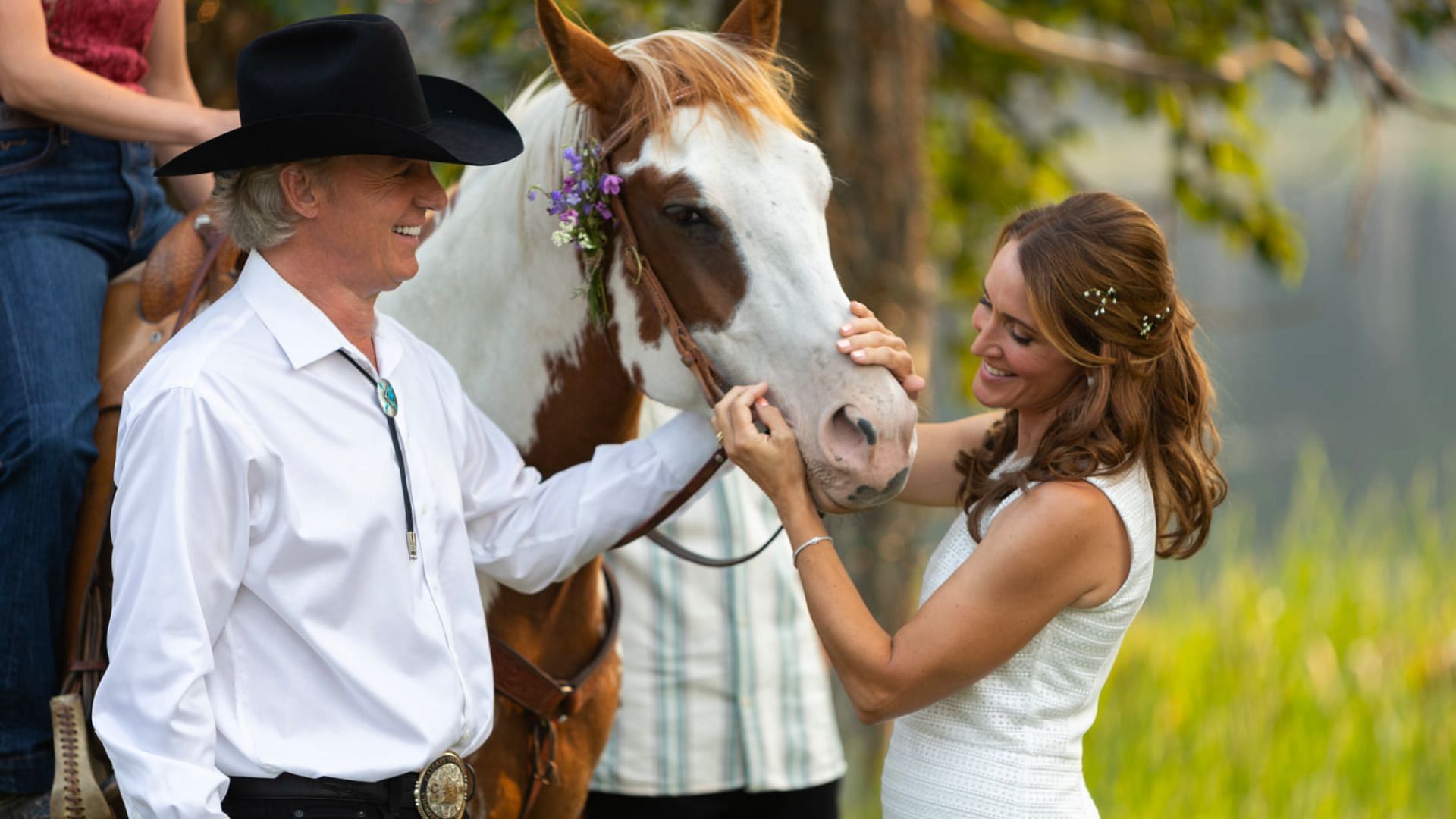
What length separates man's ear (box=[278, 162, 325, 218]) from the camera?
2025mm

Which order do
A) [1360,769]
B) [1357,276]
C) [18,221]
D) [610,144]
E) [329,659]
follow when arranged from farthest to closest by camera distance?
[1357,276] < [1360,769] < [18,221] < [610,144] < [329,659]

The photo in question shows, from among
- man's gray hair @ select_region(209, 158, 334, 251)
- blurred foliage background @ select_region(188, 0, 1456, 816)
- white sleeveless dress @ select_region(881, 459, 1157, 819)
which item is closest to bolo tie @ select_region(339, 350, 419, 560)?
man's gray hair @ select_region(209, 158, 334, 251)

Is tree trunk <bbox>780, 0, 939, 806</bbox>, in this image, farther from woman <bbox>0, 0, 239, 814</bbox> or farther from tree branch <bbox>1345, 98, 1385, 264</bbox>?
woman <bbox>0, 0, 239, 814</bbox>

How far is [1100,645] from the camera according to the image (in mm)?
2389

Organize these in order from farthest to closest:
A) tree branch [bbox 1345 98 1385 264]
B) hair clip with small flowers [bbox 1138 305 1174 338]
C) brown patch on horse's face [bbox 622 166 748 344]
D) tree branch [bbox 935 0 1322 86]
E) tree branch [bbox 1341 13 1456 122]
A: 1. tree branch [bbox 935 0 1322 86]
2. tree branch [bbox 1345 98 1385 264]
3. tree branch [bbox 1341 13 1456 122]
4. hair clip with small flowers [bbox 1138 305 1174 338]
5. brown patch on horse's face [bbox 622 166 748 344]

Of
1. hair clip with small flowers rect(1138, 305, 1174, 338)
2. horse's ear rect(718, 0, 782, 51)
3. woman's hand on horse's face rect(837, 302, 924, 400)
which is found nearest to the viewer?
woman's hand on horse's face rect(837, 302, 924, 400)

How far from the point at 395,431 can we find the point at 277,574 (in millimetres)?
297

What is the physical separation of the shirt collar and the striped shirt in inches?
54.8

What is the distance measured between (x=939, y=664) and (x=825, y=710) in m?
1.35

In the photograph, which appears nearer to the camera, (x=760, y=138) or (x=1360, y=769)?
(x=760, y=138)

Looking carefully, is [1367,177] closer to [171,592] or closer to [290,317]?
[290,317]

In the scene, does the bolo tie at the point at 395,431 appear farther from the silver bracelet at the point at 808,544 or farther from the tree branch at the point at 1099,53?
the tree branch at the point at 1099,53

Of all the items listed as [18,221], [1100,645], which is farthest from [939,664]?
[18,221]

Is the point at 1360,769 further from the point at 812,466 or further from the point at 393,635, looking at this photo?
the point at 393,635
